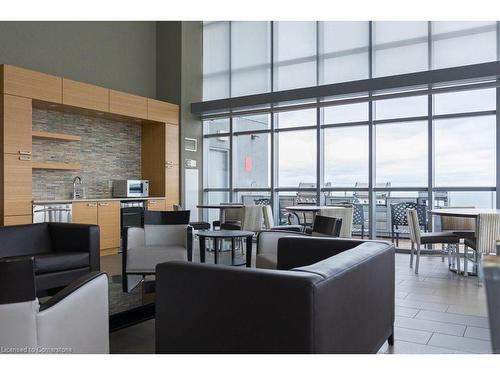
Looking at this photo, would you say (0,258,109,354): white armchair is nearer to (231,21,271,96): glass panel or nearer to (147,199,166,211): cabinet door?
(147,199,166,211): cabinet door

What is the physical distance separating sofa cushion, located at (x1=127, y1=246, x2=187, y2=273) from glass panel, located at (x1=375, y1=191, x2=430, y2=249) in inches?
167

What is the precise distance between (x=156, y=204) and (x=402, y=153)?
4.46 metres

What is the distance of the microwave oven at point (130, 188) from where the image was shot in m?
7.80

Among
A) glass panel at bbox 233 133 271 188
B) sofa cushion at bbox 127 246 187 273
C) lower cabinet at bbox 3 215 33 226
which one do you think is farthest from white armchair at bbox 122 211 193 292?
glass panel at bbox 233 133 271 188

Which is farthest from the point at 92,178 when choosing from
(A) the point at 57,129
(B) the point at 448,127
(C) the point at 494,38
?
(C) the point at 494,38

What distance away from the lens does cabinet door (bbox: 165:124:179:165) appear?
8375mm

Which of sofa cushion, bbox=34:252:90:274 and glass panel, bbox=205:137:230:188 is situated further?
glass panel, bbox=205:137:230:188

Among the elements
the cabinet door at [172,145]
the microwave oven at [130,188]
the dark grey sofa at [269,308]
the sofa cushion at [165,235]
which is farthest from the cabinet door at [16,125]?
the dark grey sofa at [269,308]

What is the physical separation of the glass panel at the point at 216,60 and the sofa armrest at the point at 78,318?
7276mm
